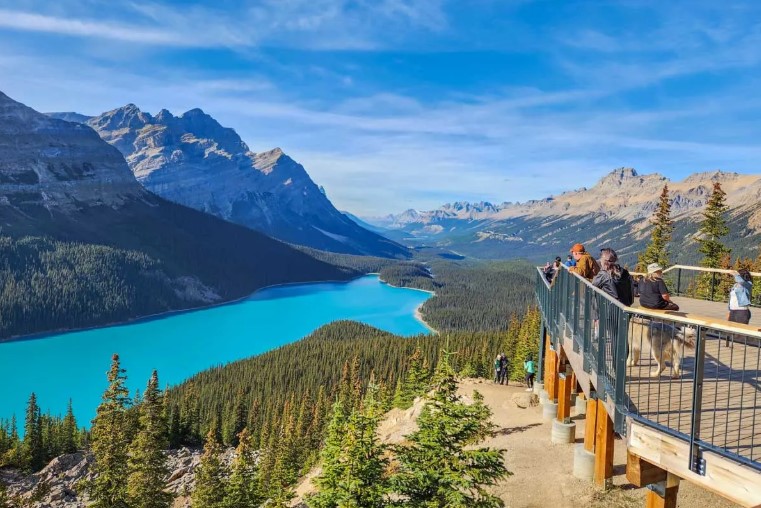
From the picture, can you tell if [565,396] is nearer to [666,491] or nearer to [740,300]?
[740,300]

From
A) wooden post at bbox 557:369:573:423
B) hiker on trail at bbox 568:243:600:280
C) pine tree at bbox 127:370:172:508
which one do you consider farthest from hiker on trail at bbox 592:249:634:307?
pine tree at bbox 127:370:172:508

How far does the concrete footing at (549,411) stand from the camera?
21.7 metres

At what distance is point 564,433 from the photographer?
711 inches

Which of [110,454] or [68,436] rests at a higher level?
[110,454]

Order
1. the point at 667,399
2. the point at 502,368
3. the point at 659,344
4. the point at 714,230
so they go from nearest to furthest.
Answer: the point at 667,399
the point at 659,344
the point at 502,368
the point at 714,230

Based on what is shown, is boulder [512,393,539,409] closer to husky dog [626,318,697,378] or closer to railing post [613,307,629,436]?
husky dog [626,318,697,378]

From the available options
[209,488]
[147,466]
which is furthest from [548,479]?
[209,488]

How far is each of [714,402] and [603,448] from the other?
454 cm

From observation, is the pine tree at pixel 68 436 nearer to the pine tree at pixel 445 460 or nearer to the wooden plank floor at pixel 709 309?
the pine tree at pixel 445 460

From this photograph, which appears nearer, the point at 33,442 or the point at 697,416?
the point at 697,416

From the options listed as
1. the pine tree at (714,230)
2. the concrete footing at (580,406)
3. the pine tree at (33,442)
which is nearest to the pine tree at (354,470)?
the concrete footing at (580,406)

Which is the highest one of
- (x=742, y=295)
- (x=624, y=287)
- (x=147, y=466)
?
(x=624, y=287)

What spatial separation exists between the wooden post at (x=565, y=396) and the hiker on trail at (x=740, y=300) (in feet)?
Result: 18.5

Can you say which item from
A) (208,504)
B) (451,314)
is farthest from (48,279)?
(208,504)
